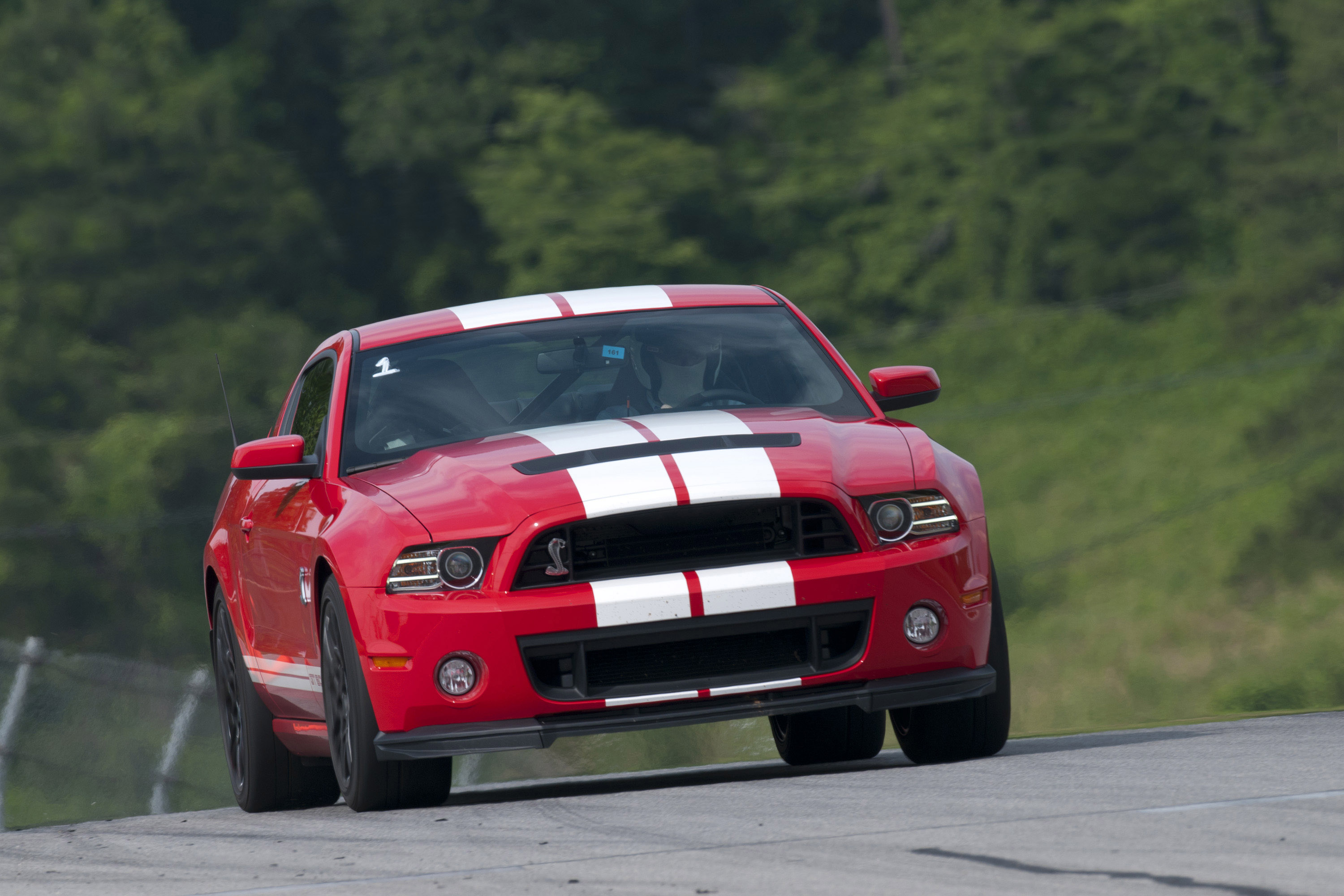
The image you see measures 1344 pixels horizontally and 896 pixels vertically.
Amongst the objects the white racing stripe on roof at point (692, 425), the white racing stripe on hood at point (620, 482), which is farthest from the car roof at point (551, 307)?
the white racing stripe on hood at point (620, 482)

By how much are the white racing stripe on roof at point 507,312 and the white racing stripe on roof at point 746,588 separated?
1901 millimetres

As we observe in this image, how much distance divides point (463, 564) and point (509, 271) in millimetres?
39834

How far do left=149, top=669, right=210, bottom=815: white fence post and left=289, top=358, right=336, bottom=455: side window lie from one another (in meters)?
4.57

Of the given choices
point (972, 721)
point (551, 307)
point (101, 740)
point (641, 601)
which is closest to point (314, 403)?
point (551, 307)

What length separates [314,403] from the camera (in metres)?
8.81

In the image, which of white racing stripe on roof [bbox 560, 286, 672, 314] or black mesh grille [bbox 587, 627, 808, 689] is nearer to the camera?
black mesh grille [bbox 587, 627, 808, 689]

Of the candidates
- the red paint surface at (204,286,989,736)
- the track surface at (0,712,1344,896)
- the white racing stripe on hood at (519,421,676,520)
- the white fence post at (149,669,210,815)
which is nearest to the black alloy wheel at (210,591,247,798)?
the track surface at (0,712,1344,896)

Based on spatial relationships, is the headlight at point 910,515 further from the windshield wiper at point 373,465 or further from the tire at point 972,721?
the windshield wiper at point 373,465

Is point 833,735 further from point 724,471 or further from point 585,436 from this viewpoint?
point 724,471

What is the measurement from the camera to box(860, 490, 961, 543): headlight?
277 inches

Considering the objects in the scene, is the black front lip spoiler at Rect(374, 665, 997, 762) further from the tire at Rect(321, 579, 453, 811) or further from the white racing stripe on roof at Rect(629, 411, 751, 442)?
the white racing stripe on roof at Rect(629, 411, 751, 442)

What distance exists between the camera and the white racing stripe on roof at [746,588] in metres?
6.79

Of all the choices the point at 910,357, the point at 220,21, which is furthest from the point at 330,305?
the point at 910,357

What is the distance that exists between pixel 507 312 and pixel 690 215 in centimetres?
3825
